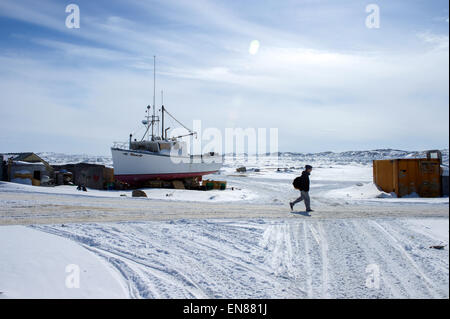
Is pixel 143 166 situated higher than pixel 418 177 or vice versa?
pixel 143 166

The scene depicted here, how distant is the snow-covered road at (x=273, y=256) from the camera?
4578mm

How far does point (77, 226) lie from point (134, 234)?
2008 mm

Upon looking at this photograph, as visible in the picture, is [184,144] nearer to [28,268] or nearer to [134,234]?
[134,234]

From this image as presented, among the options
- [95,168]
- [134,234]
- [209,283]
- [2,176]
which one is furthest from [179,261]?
[2,176]

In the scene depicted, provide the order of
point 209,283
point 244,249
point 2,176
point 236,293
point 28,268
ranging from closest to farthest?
point 236,293 < point 209,283 < point 28,268 < point 244,249 < point 2,176

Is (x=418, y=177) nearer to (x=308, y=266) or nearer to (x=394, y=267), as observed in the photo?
(x=394, y=267)

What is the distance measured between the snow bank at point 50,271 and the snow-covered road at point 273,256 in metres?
0.28

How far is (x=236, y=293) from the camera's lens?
463 cm

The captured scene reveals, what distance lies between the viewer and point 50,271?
5.51 meters

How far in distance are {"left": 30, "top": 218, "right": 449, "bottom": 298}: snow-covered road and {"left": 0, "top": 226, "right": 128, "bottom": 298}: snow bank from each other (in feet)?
0.92

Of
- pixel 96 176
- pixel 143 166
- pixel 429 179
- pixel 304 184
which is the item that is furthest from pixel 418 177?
pixel 96 176

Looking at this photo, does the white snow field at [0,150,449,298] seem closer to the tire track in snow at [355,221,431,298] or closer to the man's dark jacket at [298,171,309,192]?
the tire track in snow at [355,221,431,298]

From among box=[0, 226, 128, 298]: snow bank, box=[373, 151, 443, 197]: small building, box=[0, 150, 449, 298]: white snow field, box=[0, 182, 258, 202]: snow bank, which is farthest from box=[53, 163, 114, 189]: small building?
box=[0, 226, 128, 298]: snow bank

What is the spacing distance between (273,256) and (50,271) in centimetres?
382
